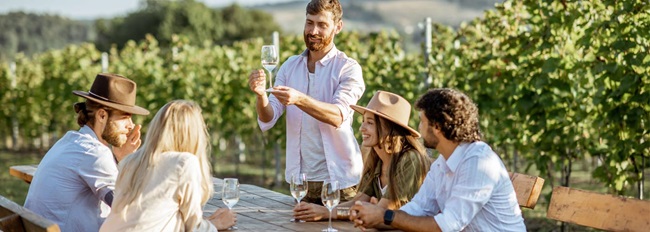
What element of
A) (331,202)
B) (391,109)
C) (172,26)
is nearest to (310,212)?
(331,202)

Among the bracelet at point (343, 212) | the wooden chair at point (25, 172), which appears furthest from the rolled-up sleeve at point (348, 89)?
the wooden chair at point (25, 172)

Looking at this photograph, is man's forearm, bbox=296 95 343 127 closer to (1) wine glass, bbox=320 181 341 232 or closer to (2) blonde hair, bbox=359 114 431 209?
(2) blonde hair, bbox=359 114 431 209

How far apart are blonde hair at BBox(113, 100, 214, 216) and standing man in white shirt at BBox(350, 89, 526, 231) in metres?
0.71

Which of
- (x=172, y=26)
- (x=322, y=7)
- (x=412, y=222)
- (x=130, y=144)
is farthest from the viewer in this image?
(x=172, y=26)

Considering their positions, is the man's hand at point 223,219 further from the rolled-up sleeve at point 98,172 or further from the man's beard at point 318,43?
the man's beard at point 318,43

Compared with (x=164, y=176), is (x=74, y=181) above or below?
below

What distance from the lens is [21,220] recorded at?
3.59m

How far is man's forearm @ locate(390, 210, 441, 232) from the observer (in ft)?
12.3

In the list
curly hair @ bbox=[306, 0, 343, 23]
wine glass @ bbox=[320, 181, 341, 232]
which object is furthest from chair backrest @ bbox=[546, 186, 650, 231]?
curly hair @ bbox=[306, 0, 343, 23]

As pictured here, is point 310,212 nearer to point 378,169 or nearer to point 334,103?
point 378,169

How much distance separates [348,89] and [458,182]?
122 cm

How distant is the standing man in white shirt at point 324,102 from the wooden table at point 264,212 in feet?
0.61

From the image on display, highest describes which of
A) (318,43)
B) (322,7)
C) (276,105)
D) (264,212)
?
(322,7)

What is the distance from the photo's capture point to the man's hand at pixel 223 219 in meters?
4.17
